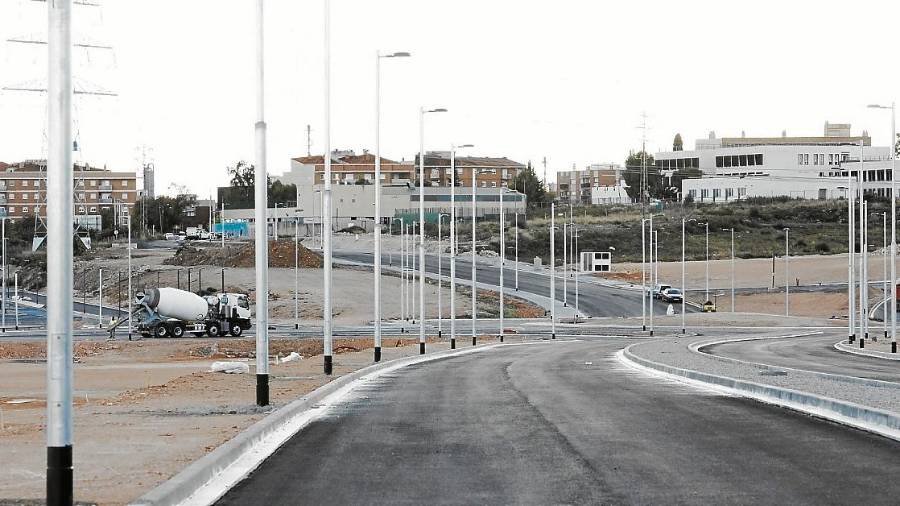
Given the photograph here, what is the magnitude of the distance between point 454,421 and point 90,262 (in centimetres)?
12012

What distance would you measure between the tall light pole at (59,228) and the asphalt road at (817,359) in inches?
951

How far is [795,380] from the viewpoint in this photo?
26734 mm

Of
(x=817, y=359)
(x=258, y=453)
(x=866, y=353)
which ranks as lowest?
(x=866, y=353)

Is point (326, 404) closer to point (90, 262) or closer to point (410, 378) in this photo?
point (410, 378)

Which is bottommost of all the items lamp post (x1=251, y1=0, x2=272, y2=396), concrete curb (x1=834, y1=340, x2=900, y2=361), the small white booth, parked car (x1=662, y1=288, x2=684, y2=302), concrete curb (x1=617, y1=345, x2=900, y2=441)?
parked car (x1=662, y1=288, x2=684, y2=302)

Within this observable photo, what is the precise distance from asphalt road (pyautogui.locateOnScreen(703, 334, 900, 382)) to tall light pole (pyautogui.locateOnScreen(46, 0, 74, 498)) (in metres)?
24.2

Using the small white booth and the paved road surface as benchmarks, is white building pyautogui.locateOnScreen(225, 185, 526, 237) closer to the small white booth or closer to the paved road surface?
the small white booth

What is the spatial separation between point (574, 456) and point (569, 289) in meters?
109

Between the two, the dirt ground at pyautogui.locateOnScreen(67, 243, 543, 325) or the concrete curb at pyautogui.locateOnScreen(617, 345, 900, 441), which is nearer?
the concrete curb at pyautogui.locateOnScreen(617, 345, 900, 441)

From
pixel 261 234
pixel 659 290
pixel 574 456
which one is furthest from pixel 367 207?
pixel 574 456

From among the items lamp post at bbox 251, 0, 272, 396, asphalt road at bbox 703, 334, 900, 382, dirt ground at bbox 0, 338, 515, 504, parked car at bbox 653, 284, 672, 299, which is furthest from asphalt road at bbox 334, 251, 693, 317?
lamp post at bbox 251, 0, 272, 396

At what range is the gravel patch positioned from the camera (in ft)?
67.8

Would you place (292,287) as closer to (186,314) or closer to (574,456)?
(186,314)

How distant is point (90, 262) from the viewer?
5226 inches
